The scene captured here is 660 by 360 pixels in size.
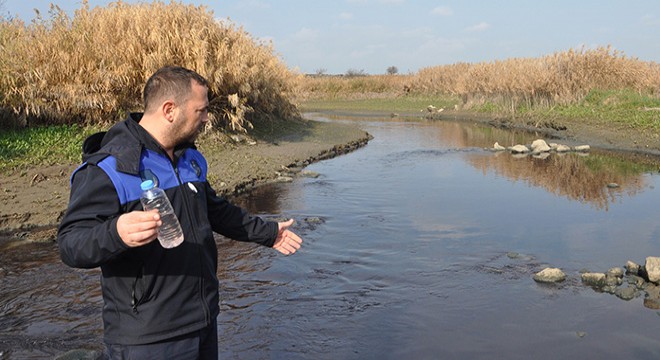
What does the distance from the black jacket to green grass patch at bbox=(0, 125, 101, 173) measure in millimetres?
9276

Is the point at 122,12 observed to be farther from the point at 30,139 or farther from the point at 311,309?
the point at 311,309

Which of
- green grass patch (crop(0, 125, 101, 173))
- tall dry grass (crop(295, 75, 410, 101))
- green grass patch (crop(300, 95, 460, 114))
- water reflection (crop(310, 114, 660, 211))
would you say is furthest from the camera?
tall dry grass (crop(295, 75, 410, 101))

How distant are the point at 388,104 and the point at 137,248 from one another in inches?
1727

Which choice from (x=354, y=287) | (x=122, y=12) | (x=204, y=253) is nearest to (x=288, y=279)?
(x=354, y=287)

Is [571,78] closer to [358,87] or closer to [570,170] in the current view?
[570,170]

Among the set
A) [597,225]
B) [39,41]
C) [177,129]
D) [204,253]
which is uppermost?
[39,41]

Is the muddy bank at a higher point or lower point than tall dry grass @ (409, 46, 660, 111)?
lower

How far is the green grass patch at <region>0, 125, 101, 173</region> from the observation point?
11305mm

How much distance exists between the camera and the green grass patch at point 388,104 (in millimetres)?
42375

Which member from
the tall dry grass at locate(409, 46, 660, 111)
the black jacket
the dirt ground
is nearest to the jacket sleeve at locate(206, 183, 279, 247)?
the black jacket

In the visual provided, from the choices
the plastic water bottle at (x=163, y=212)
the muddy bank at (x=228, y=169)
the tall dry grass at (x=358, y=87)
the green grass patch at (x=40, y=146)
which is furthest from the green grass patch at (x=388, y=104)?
the plastic water bottle at (x=163, y=212)

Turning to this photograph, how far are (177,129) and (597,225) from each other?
28.6 feet

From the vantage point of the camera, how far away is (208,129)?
15727 mm

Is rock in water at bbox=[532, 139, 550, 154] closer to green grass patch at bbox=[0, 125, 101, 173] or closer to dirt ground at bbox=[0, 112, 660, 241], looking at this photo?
dirt ground at bbox=[0, 112, 660, 241]
